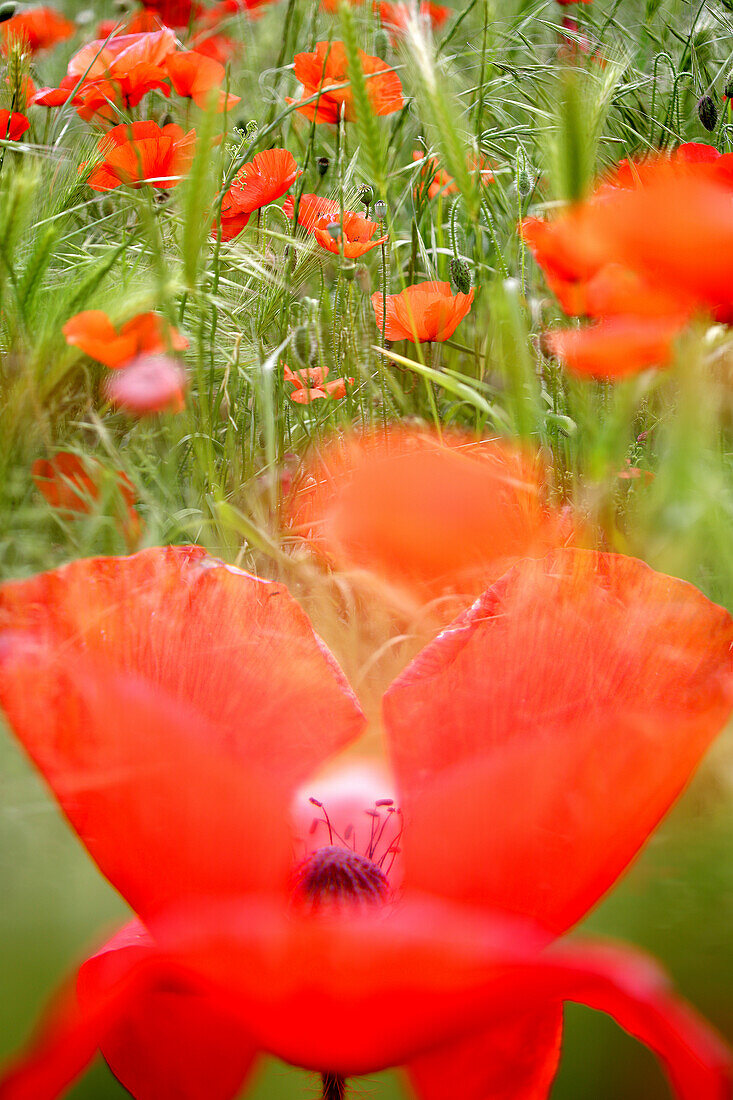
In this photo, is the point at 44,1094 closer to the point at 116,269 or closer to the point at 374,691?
the point at 374,691

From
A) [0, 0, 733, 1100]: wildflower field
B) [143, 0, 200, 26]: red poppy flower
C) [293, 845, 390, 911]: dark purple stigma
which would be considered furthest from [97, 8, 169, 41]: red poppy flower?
[293, 845, 390, 911]: dark purple stigma

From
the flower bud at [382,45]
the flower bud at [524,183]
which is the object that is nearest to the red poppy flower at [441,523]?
the flower bud at [524,183]

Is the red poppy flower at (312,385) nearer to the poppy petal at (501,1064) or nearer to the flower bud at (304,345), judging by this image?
the flower bud at (304,345)

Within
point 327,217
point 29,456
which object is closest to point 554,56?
point 327,217

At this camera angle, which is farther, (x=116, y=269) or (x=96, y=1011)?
(x=116, y=269)

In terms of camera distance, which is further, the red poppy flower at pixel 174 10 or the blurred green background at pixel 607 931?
the red poppy flower at pixel 174 10

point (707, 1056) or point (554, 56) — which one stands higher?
point (554, 56)

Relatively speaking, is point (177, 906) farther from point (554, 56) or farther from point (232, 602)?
point (554, 56)
